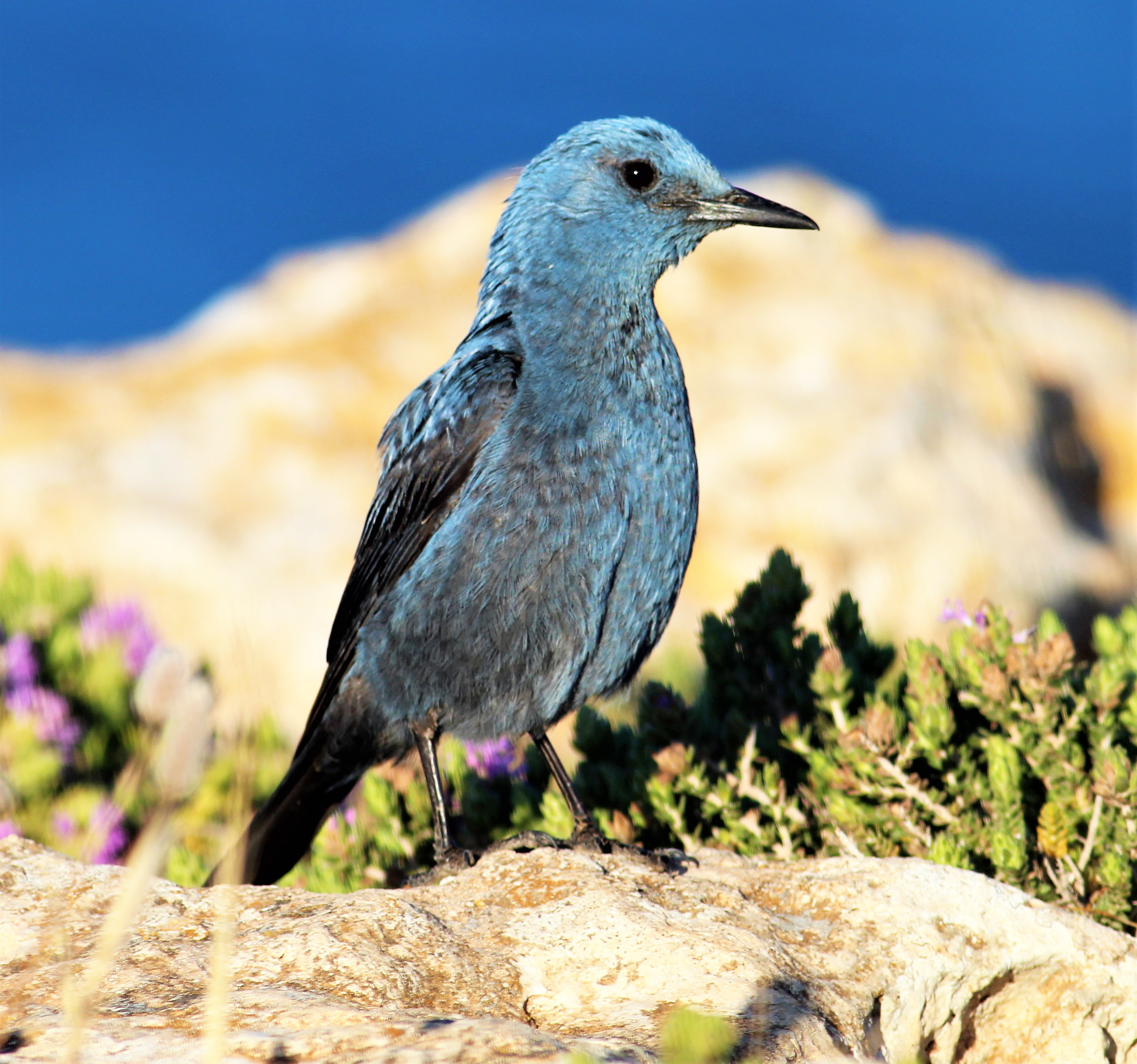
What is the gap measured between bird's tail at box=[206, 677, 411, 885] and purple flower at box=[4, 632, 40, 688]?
1.79 meters

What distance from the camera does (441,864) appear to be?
367cm

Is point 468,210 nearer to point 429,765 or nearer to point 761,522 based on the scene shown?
point 761,522

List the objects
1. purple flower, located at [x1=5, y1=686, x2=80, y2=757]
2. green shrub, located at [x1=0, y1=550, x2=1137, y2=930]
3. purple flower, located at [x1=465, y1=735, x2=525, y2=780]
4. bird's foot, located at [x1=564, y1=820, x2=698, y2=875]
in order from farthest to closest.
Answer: purple flower, located at [x1=5, y1=686, x2=80, y2=757]
purple flower, located at [x1=465, y1=735, x2=525, y2=780]
green shrub, located at [x1=0, y1=550, x2=1137, y2=930]
bird's foot, located at [x1=564, y1=820, x2=698, y2=875]

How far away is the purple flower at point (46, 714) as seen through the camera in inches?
217

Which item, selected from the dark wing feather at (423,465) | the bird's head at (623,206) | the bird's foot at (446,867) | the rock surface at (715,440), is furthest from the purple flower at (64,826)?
the bird's head at (623,206)

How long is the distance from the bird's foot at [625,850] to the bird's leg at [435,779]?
37 cm

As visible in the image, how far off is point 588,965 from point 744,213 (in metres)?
2.67

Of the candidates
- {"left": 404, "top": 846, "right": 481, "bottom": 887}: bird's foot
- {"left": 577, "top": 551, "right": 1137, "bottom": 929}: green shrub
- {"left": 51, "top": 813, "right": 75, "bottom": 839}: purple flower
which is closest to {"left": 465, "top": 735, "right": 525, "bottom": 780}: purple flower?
{"left": 577, "top": 551, "right": 1137, "bottom": 929}: green shrub

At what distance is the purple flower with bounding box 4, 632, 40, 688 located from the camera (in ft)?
18.5

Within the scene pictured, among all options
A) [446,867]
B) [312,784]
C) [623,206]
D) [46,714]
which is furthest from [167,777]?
[46,714]

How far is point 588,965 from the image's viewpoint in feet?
8.82

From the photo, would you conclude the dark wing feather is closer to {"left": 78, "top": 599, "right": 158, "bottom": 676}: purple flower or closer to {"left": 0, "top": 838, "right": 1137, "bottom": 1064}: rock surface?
{"left": 0, "top": 838, "right": 1137, "bottom": 1064}: rock surface

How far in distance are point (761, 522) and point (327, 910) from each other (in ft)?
19.3

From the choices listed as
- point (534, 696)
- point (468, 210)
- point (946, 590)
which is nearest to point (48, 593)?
point (534, 696)
